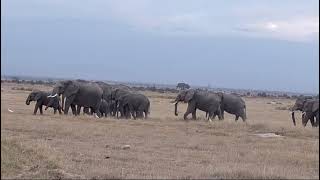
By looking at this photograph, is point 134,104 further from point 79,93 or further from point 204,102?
point 204,102

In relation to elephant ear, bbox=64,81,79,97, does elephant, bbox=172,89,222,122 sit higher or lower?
lower

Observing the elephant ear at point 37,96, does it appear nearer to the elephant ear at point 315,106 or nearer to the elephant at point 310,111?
the elephant at point 310,111

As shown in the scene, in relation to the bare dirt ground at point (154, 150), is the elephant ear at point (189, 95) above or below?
above

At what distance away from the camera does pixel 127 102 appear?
37.3 m

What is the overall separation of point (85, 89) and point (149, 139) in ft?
49.5

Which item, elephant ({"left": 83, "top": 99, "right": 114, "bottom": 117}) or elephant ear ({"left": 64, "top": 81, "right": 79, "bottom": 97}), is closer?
elephant ear ({"left": 64, "top": 81, "right": 79, "bottom": 97})

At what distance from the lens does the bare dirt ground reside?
1375 cm

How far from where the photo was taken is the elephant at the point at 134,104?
121ft

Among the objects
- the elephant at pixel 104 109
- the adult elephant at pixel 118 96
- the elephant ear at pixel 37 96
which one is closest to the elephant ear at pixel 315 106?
the adult elephant at pixel 118 96

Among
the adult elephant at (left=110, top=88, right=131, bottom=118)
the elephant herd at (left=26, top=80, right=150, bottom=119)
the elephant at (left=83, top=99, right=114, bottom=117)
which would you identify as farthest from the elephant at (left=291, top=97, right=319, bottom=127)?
the elephant at (left=83, top=99, right=114, bottom=117)

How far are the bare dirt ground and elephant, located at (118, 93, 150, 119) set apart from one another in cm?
782

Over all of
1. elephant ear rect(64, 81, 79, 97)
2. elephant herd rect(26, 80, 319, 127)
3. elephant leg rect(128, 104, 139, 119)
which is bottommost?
elephant leg rect(128, 104, 139, 119)

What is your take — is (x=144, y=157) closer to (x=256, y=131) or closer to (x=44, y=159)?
(x=44, y=159)

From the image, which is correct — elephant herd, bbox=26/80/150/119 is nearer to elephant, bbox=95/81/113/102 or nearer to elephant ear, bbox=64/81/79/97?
elephant ear, bbox=64/81/79/97
